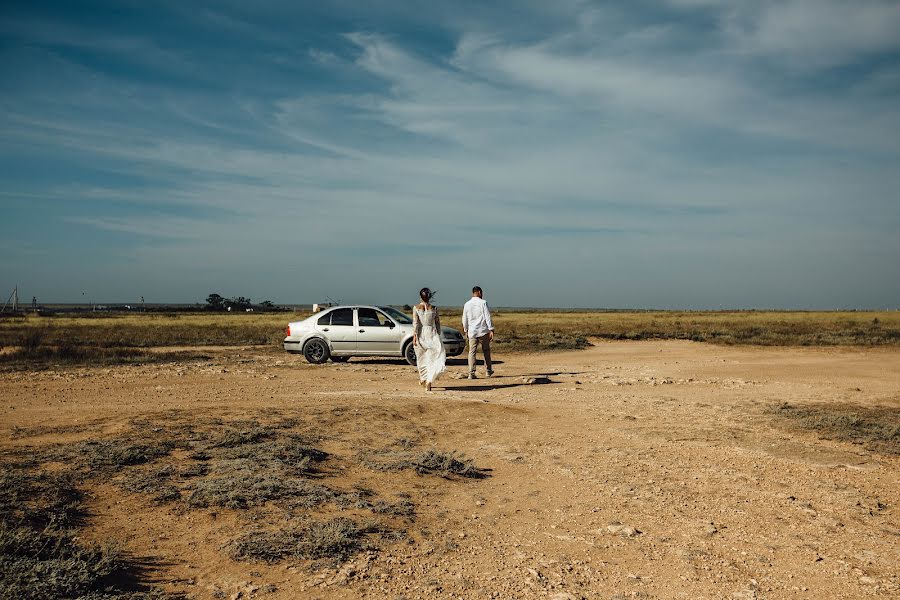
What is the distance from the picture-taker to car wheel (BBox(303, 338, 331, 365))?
62.2ft

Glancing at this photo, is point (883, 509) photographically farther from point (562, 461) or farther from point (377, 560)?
point (377, 560)

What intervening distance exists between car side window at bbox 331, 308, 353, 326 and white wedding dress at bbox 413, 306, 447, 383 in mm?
6533

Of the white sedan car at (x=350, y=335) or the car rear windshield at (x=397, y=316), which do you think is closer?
the white sedan car at (x=350, y=335)

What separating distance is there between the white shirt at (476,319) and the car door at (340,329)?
4.89m

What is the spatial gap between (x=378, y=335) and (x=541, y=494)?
41.3 ft

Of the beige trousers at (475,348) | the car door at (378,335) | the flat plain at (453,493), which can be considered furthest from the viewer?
the car door at (378,335)

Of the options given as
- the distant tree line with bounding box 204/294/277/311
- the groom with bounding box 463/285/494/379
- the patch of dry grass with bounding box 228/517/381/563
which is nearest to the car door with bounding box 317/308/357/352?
the groom with bounding box 463/285/494/379

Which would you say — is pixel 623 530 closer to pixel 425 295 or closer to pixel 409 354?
pixel 425 295

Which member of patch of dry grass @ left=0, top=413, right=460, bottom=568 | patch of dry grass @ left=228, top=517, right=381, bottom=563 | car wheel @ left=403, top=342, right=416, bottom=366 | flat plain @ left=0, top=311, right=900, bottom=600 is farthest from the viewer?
car wheel @ left=403, top=342, right=416, bottom=366

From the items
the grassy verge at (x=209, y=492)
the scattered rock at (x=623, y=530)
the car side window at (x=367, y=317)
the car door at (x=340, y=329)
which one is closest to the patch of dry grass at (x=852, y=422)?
the scattered rock at (x=623, y=530)

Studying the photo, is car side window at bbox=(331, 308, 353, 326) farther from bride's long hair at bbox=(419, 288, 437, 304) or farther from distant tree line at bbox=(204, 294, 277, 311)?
distant tree line at bbox=(204, 294, 277, 311)

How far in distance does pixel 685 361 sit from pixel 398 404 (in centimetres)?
1250

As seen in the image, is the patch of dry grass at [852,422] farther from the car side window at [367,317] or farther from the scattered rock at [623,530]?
the car side window at [367,317]

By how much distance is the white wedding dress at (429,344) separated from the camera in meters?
12.6
